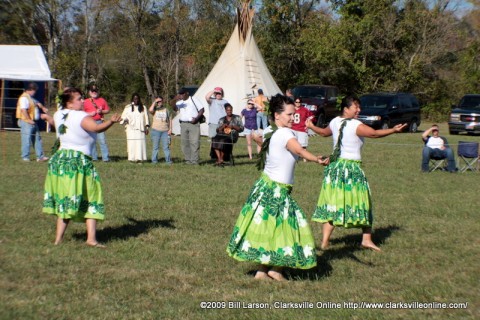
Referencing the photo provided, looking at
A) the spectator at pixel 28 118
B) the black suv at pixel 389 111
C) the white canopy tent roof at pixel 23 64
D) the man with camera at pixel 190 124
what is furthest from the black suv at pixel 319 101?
the spectator at pixel 28 118

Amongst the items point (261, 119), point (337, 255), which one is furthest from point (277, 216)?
point (261, 119)

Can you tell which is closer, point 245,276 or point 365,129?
point 245,276

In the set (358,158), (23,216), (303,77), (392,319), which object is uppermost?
(303,77)

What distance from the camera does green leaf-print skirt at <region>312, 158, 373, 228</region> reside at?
27.0 ft

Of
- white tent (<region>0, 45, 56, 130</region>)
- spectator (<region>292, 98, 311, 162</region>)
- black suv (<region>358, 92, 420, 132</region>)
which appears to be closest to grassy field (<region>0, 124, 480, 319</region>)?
spectator (<region>292, 98, 311, 162</region>)

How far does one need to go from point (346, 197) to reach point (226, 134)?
27.9ft

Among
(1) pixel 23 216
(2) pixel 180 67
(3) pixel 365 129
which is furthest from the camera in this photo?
(2) pixel 180 67

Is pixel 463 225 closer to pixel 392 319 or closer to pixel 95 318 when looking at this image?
pixel 392 319

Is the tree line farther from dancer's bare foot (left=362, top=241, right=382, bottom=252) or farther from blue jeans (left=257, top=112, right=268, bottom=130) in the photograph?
dancer's bare foot (left=362, top=241, right=382, bottom=252)

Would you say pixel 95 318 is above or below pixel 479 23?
below

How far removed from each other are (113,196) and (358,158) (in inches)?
190

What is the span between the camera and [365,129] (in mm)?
8086

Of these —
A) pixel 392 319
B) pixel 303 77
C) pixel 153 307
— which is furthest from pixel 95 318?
pixel 303 77

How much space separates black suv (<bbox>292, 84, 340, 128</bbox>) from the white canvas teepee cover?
4.01m
